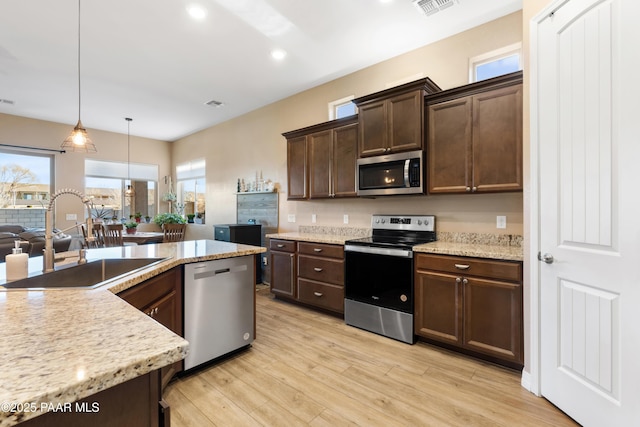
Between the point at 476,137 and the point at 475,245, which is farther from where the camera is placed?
the point at 475,245

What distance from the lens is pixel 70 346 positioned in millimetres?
708

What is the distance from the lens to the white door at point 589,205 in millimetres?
1430

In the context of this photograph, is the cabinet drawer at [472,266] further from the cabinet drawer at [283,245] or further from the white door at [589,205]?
the cabinet drawer at [283,245]

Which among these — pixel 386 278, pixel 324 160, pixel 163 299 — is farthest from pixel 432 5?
pixel 163 299

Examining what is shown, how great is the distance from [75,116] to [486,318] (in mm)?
7035

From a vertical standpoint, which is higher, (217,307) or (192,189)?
(192,189)

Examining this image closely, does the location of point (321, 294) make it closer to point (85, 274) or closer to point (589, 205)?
point (85, 274)

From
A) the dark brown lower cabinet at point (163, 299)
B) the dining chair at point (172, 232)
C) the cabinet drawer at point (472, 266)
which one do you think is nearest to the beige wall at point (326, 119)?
the cabinet drawer at point (472, 266)

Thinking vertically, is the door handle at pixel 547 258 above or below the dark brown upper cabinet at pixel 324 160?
below

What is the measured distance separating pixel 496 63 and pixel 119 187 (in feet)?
23.9

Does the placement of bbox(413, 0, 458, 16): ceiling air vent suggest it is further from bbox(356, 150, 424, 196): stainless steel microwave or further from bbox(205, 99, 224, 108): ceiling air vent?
bbox(205, 99, 224, 108): ceiling air vent

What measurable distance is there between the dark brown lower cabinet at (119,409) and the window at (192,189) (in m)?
6.06

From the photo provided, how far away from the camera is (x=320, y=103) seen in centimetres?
417

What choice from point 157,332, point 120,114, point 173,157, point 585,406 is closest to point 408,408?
point 585,406
